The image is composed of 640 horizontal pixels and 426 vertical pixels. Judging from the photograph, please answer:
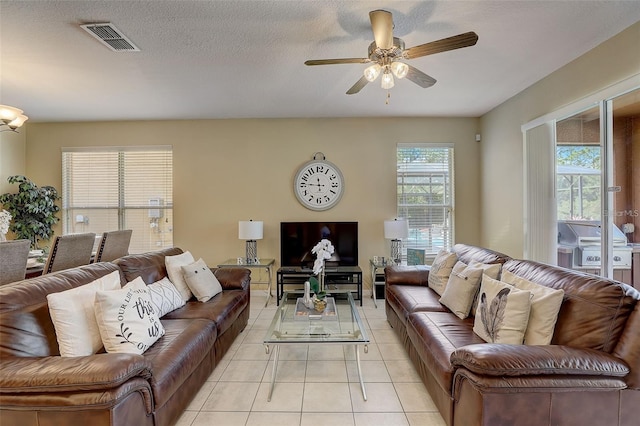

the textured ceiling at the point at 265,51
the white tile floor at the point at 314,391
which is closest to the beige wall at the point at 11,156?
the textured ceiling at the point at 265,51

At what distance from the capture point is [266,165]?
4.62m

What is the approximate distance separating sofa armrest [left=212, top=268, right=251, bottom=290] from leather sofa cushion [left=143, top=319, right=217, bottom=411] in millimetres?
826

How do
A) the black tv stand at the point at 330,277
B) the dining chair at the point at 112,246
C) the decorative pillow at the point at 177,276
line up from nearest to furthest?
the decorative pillow at the point at 177,276 < the dining chair at the point at 112,246 < the black tv stand at the point at 330,277

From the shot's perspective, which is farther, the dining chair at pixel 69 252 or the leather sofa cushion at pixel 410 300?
the dining chair at pixel 69 252

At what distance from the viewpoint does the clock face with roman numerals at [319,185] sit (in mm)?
4562

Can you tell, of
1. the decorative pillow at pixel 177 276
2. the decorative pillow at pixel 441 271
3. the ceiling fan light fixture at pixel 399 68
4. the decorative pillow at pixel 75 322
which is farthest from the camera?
the decorative pillow at pixel 441 271

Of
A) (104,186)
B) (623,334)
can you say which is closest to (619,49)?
(623,334)

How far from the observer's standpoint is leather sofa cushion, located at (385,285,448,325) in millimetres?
2570

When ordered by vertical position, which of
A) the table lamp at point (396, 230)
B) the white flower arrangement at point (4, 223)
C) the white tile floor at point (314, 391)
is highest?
the white flower arrangement at point (4, 223)

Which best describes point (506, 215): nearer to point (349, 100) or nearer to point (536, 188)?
point (536, 188)

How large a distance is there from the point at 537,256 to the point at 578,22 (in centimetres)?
226

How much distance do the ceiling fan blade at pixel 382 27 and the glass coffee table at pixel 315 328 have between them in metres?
2.02

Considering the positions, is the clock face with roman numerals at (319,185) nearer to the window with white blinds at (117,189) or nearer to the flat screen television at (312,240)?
the flat screen television at (312,240)

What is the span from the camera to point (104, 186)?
4.67 metres
